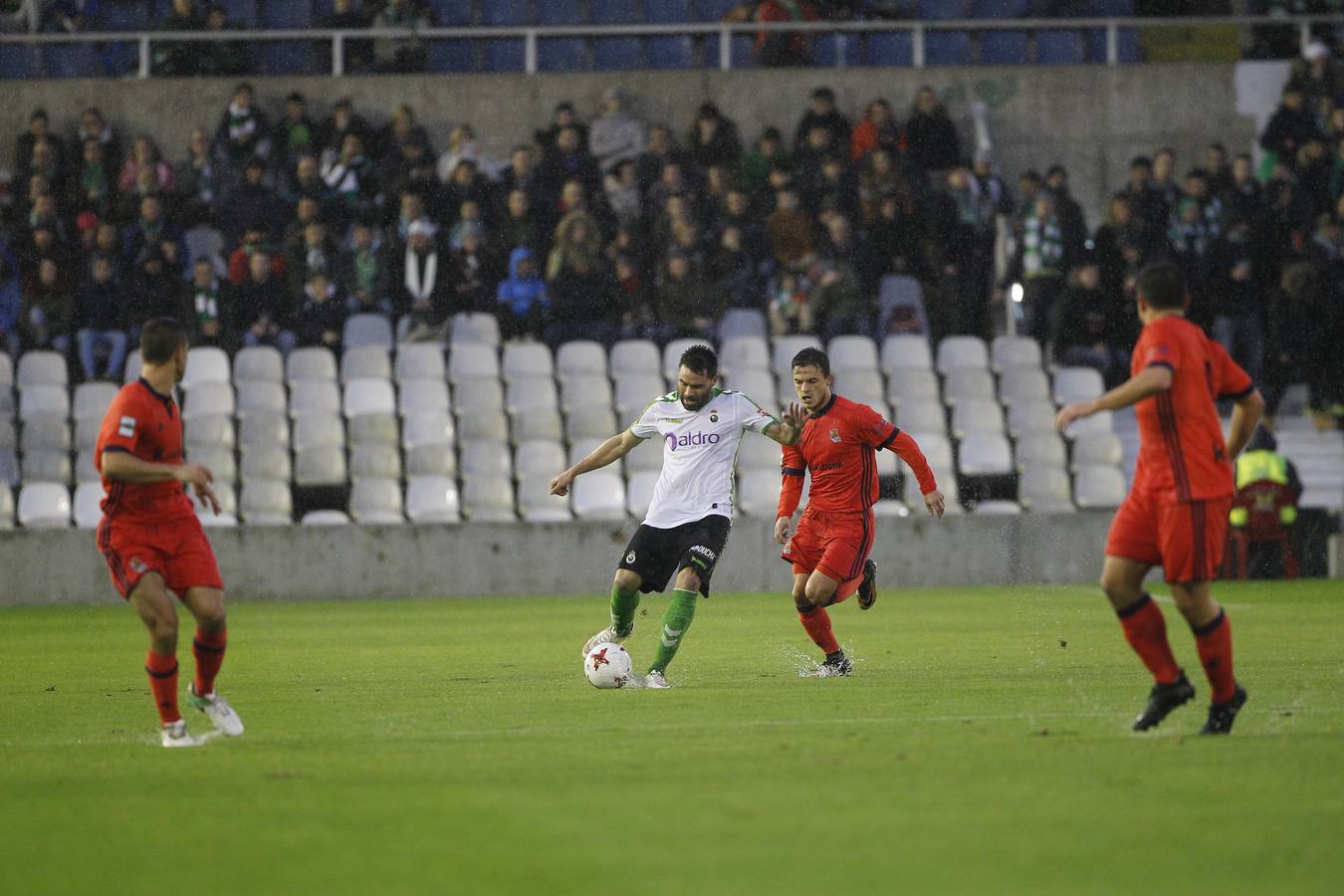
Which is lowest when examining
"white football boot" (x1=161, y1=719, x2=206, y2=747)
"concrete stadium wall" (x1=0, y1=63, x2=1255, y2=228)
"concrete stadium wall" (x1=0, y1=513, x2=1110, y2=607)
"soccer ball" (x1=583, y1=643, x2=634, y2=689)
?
"concrete stadium wall" (x1=0, y1=513, x2=1110, y2=607)

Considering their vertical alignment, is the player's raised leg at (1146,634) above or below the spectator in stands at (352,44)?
below

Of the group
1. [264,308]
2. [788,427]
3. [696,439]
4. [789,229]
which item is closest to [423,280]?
[264,308]

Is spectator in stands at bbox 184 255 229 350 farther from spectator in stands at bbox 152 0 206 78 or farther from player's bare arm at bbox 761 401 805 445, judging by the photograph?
player's bare arm at bbox 761 401 805 445

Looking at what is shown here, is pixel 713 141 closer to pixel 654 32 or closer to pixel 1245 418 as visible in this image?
pixel 654 32

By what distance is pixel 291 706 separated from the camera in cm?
988

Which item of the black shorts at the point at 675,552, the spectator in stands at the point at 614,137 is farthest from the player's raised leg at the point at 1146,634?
the spectator in stands at the point at 614,137

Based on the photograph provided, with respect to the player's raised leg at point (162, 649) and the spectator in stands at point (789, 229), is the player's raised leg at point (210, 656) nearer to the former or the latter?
the player's raised leg at point (162, 649)

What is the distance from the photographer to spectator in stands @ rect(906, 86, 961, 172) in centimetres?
2230

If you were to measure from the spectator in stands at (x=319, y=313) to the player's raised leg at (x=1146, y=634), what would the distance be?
47.2 ft

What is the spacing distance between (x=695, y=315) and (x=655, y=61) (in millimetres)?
4543

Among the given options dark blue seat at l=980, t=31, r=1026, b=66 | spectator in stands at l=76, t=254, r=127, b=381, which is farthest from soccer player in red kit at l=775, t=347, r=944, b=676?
dark blue seat at l=980, t=31, r=1026, b=66

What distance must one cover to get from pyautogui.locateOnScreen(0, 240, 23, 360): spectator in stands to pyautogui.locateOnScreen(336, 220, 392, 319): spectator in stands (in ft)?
12.3

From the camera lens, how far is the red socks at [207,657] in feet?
27.5

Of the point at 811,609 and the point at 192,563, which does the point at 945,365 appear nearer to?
the point at 811,609
